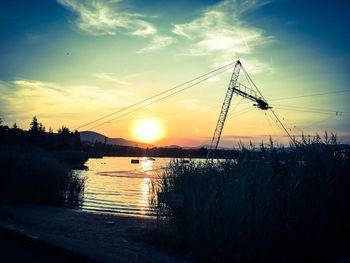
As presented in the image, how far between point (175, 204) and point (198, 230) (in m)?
1.06

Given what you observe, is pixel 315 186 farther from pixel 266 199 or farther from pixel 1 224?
pixel 1 224

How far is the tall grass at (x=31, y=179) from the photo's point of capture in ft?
59.3

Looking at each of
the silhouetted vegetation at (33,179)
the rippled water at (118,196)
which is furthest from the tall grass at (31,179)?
the rippled water at (118,196)

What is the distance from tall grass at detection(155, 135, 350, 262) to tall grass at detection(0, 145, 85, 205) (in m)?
11.9

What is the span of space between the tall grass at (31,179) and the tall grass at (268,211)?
467 inches

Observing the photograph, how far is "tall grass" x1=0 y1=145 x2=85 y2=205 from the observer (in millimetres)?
18078

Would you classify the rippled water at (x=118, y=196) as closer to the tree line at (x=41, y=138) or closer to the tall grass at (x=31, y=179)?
the tall grass at (x=31, y=179)

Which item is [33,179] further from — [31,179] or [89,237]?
[89,237]

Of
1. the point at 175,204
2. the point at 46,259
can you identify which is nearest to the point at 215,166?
the point at 175,204

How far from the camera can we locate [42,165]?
18891 mm

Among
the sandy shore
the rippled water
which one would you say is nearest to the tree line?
the rippled water

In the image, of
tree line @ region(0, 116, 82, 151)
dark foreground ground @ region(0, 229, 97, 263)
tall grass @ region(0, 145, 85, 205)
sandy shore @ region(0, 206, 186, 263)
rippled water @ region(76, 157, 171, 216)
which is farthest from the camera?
tree line @ region(0, 116, 82, 151)

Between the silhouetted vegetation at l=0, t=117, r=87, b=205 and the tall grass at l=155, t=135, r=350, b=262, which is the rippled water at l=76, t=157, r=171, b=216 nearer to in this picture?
the silhouetted vegetation at l=0, t=117, r=87, b=205

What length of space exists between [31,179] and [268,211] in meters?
15.1
